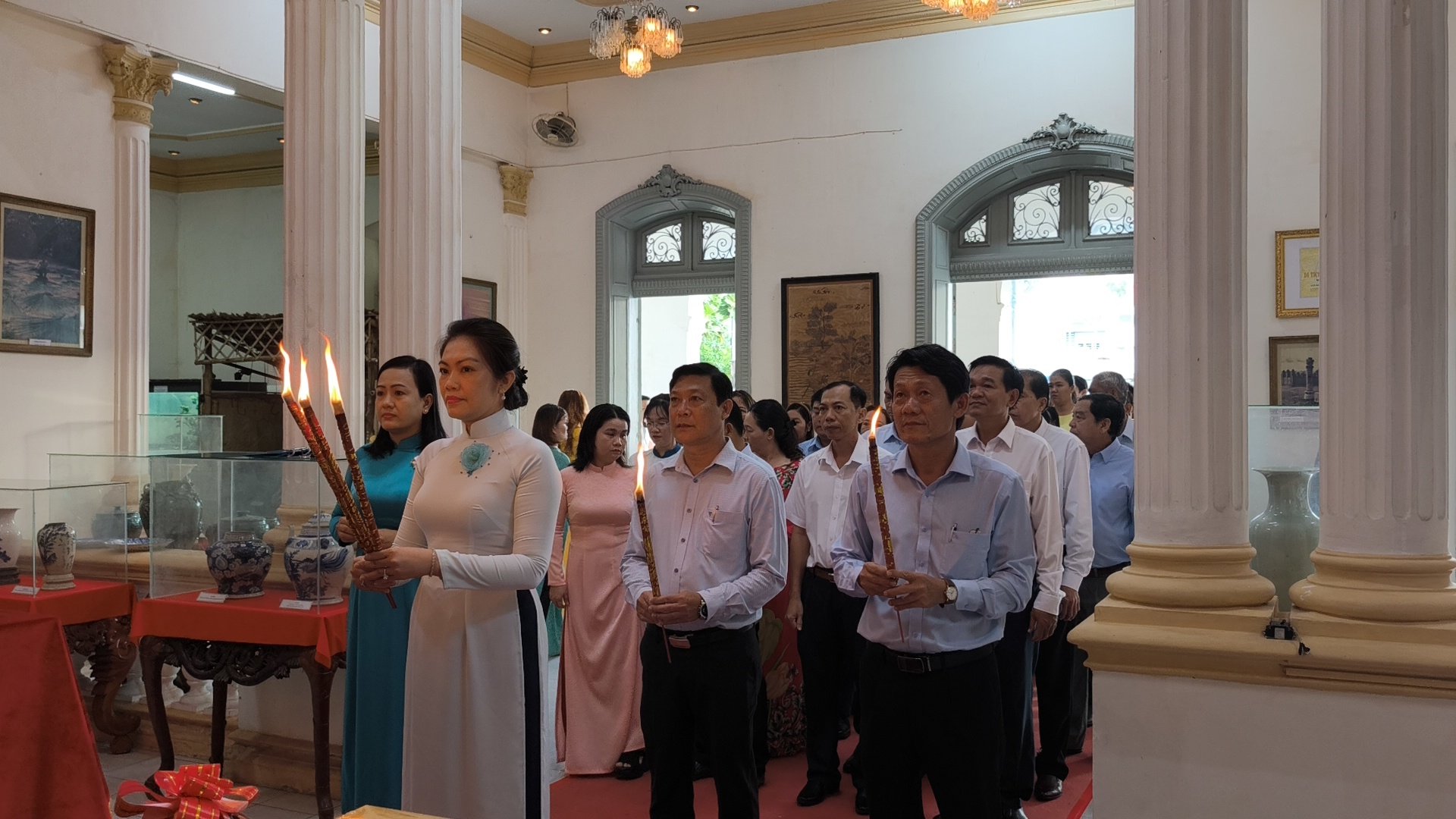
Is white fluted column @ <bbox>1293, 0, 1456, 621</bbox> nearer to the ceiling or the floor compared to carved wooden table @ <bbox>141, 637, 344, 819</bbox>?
nearer to the ceiling

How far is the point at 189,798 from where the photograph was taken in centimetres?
175

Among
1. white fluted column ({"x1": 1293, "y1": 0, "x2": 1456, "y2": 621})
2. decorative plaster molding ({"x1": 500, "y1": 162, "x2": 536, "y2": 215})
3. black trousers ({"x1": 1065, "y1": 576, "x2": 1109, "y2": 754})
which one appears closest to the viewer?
white fluted column ({"x1": 1293, "y1": 0, "x2": 1456, "y2": 621})

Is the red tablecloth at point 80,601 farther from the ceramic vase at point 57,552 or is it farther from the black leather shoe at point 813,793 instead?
the black leather shoe at point 813,793

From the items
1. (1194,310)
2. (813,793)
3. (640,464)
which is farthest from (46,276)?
(1194,310)

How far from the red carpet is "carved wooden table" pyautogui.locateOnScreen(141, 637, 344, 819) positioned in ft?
3.11

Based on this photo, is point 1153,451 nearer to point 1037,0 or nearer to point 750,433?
point 750,433

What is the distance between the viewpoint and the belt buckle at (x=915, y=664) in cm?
301

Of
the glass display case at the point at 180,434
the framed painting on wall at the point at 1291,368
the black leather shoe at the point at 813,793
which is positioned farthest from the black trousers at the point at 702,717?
the framed painting on wall at the point at 1291,368

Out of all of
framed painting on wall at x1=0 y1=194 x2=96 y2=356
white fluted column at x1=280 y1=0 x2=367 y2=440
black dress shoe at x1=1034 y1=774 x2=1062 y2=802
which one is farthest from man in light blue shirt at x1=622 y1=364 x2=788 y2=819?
framed painting on wall at x1=0 y1=194 x2=96 y2=356

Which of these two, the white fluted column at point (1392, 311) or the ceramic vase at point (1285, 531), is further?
the ceramic vase at point (1285, 531)

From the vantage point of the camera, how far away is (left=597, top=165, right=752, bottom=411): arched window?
11547 millimetres

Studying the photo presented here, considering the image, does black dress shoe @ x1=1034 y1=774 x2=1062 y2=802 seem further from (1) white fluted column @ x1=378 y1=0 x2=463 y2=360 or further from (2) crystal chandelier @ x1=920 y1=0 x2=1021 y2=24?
(2) crystal chandelier @ x1=920 y1=0 x2=1021 y2=24

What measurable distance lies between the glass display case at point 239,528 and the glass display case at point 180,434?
4.22m

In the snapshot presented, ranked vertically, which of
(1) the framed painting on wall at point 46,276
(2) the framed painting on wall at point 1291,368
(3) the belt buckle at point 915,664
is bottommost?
(3) the belt buckle at point 915,664
